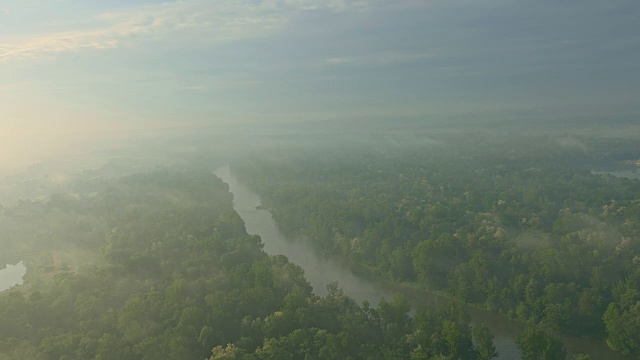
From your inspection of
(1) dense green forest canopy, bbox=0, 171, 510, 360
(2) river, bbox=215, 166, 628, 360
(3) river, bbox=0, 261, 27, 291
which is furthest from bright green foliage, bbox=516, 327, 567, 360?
(3) river, bbox=0, 261, 27, 291

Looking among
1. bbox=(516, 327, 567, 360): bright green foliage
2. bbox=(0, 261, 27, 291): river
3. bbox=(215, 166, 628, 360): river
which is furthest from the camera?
bbox=(0, 261, 27, 291): river

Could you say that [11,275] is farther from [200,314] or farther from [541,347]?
[541,347]

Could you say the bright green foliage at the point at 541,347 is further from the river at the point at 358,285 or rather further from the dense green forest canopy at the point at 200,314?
the river at the point at 358,285

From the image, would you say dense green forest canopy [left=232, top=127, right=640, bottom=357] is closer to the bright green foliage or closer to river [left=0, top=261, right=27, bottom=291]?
the bright green foliage

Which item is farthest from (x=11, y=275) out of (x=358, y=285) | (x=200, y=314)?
(x=358, y=285)

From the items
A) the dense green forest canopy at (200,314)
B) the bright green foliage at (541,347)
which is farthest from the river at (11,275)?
the bright green foliage at (541,347)

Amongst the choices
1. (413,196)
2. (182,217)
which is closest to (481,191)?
(413,196)
